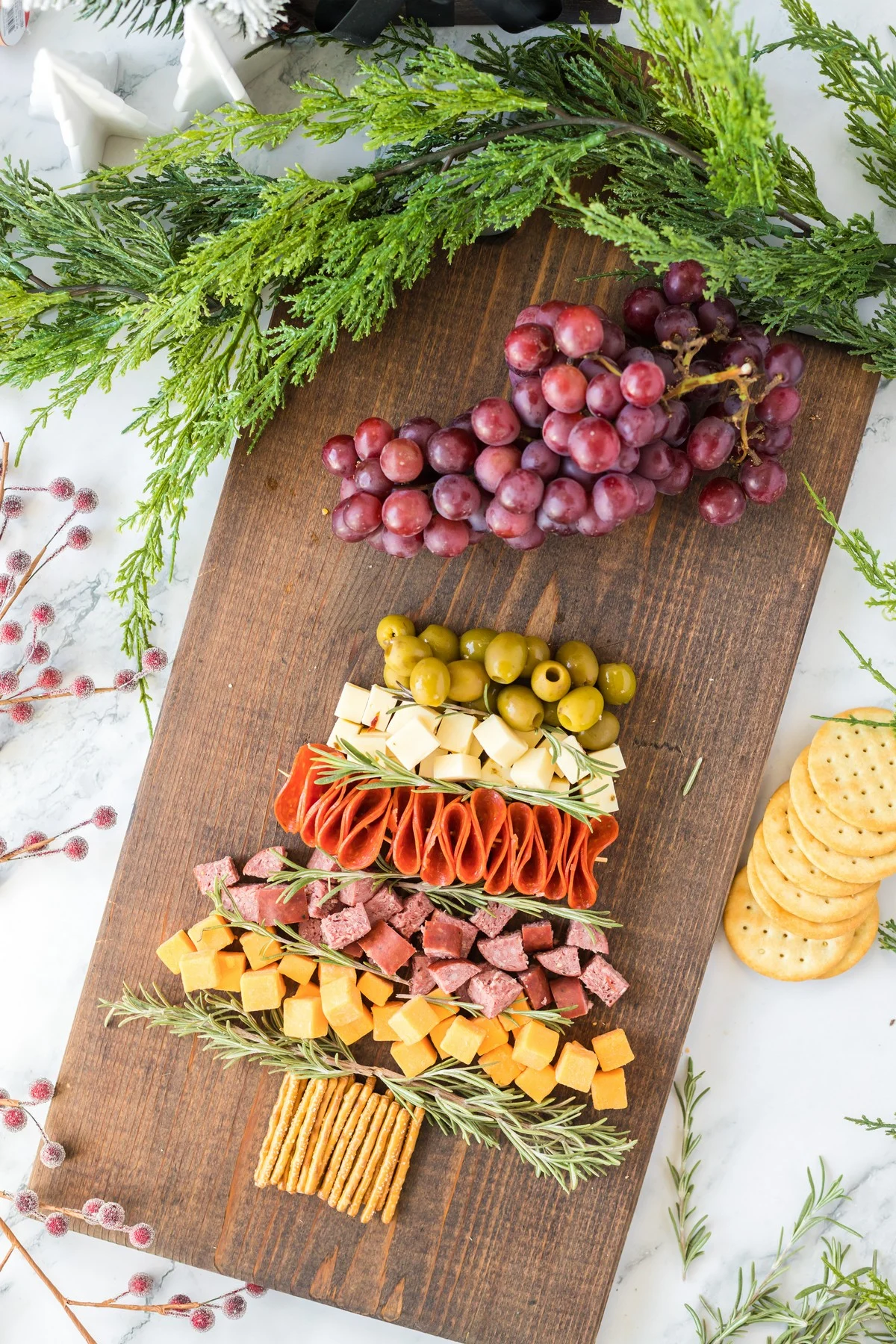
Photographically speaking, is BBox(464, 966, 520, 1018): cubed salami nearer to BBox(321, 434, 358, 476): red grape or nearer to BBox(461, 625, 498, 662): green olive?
BBox(461, 625, 498, 662): green olive

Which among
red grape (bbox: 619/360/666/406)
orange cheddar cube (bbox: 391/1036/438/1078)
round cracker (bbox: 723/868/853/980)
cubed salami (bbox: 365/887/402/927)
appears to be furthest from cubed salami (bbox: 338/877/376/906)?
red grape (bbox: 619/360/666/406)

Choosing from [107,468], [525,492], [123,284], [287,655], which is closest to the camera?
[525,492]

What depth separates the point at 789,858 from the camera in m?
1.50

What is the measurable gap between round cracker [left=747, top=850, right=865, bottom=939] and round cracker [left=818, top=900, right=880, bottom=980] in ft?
0.06

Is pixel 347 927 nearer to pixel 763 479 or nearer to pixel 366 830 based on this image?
pixel 366 830

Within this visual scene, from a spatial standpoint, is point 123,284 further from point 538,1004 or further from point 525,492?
point 538,1004

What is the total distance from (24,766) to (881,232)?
5.40 feet

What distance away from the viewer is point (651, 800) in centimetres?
150

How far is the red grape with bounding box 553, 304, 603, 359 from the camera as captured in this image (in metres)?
1.21

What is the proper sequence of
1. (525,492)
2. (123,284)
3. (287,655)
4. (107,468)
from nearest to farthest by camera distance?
(525,492), (123,284), (287,655), (107,468)

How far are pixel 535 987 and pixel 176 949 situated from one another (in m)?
0.56

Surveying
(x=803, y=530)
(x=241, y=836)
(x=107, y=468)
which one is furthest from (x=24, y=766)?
(x=803, y=530)

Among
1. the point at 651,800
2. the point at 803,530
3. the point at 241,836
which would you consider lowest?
the point at 241,836

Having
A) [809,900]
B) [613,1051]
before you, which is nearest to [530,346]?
[809,900]
